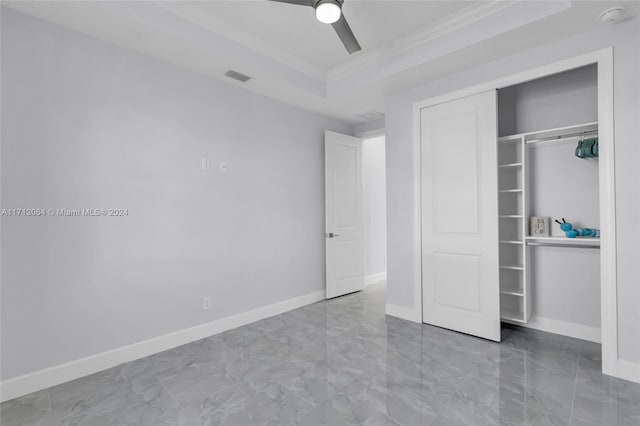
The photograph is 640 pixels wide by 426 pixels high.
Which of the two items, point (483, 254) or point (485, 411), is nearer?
point (485, 411)

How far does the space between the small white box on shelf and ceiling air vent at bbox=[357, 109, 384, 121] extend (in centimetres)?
240

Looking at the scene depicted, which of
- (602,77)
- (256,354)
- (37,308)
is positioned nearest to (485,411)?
(256,354)

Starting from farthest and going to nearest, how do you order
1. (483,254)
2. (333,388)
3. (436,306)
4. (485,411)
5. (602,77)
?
1. (436,306)
2. (483,254)
3. (602,77)
4. (333,388)
5. (485,411)

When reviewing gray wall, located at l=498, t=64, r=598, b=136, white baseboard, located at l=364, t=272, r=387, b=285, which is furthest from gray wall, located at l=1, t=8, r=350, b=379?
gray wall, located at l=498, t=64, r=598, b=136

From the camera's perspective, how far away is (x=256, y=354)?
2.91 metres

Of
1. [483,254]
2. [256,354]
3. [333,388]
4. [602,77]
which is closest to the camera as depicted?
[333,388]

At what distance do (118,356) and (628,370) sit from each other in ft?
13.1

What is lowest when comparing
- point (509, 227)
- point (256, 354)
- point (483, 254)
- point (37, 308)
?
point (256, 354)

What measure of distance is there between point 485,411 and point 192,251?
277 cm

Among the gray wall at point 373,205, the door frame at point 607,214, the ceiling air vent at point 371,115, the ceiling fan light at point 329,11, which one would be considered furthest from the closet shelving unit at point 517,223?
the gray wall at point 373,205

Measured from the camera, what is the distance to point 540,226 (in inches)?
130

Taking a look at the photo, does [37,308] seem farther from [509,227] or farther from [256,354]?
[509,227]

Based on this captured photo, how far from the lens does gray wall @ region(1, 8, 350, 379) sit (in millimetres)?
2344

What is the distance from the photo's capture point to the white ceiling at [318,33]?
2445 mm
